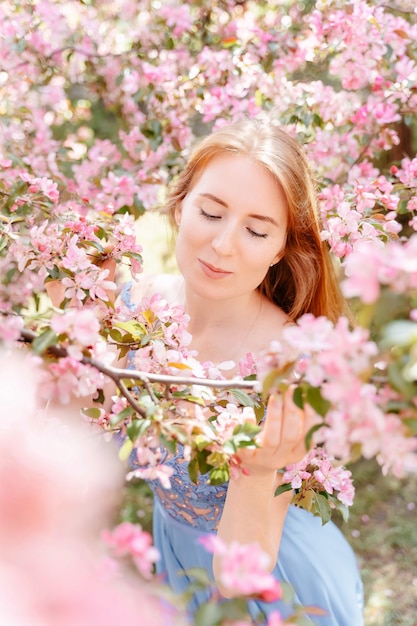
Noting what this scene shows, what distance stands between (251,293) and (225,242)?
497 mm

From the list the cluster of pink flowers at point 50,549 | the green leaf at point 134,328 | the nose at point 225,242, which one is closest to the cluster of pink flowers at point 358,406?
the cluster of pink flowers at point 50,549

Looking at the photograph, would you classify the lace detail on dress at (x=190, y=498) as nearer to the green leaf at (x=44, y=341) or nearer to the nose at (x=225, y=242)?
the nose at (x=225, y=242)

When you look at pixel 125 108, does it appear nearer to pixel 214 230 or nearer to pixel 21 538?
pixel 214 230

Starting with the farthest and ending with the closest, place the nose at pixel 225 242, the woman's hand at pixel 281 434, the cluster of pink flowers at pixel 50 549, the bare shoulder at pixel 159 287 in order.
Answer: the bare shoulder at pixel 159 287 → the nose at pixel 225 242 → the woman's hand at pixel 281 434 → the cluster of pink flowers at pixel 50 549

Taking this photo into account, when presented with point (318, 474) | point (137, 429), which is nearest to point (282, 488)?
point (318, 474)

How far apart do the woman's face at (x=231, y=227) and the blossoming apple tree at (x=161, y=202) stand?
16 cm

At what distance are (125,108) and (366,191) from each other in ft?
4.57

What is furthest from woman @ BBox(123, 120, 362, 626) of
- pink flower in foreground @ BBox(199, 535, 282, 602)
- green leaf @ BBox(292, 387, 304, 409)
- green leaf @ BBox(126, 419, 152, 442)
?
pink flower in foreground @ BBox(199, 535, 282, 602)

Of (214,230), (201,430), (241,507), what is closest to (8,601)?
(201,430)

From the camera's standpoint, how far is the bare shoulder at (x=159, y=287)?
2.27 metres

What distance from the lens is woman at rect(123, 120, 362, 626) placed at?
1616 mm

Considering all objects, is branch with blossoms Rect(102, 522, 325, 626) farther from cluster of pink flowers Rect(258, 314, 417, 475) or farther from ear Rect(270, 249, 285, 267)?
ear Rect(270, 249, 285, 267)

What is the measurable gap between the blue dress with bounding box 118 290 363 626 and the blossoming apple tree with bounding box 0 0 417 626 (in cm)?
22

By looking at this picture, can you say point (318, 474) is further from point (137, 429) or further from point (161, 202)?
point (161, 202)
